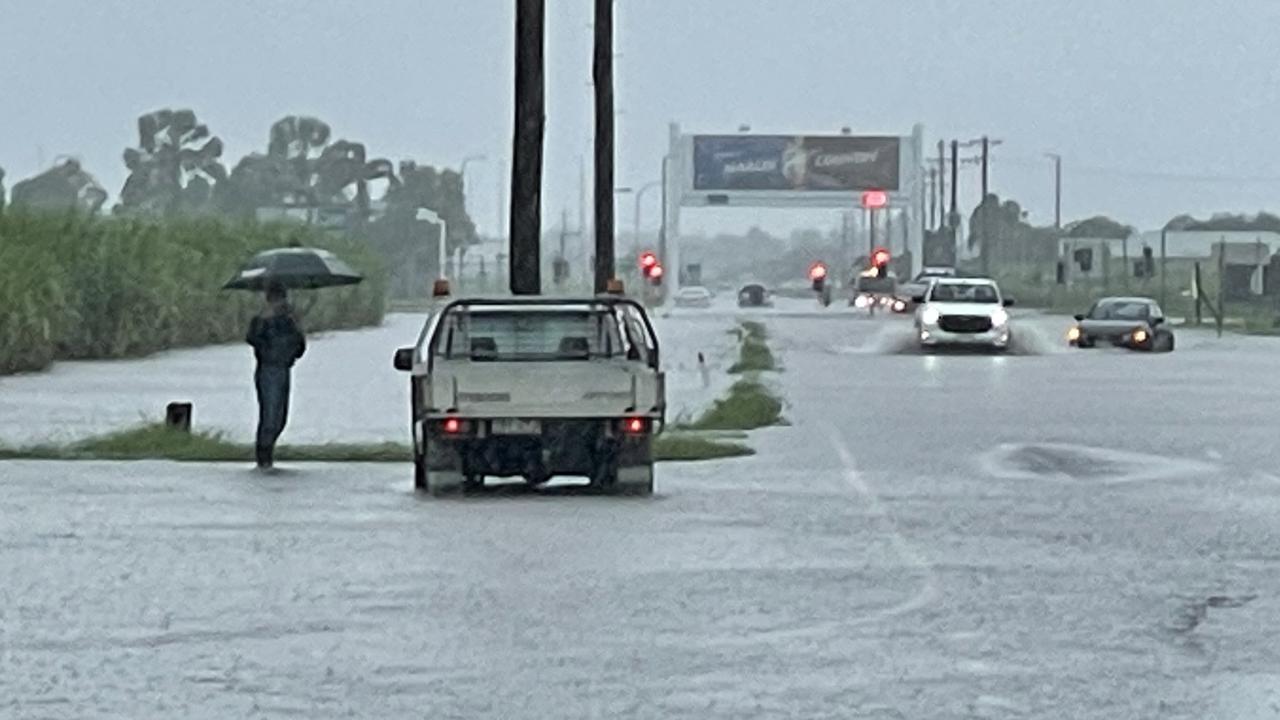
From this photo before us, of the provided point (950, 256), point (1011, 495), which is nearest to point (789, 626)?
point (1011, 495)

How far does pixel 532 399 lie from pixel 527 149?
34.8 ft

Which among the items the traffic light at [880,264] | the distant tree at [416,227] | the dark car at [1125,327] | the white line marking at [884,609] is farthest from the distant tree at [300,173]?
the white line marking at [884,609]

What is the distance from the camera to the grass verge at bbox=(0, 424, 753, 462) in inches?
1255

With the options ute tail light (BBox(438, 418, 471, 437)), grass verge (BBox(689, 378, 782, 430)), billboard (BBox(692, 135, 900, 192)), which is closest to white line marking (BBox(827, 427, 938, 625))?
ute tail light (BBox(438, 418, 471, 437))

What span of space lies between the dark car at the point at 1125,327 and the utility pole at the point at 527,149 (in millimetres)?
37174

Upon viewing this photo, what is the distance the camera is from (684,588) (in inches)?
719

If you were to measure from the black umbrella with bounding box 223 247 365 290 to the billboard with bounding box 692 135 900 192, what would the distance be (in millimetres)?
121027

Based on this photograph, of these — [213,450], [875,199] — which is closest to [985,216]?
[875,199]

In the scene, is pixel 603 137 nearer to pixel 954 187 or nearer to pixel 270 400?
pixel 270 400

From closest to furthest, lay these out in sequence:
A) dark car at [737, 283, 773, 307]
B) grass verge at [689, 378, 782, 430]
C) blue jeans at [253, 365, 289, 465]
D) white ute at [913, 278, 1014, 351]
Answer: blue jeans at [253, 365, 289, 465], grass verge at [689, 378, 782, 430], white ute at [913, 278, 1014, 351], dark car at [737, 283, 773, 307]

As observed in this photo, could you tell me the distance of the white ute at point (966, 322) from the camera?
228 ft

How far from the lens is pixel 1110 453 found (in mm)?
33094

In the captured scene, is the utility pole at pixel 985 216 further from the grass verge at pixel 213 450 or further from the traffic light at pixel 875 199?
the grass verge at pixel 213 450

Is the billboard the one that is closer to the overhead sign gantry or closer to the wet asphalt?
the overhead sign gantry
